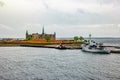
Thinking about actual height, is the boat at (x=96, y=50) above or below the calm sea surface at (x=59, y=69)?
above

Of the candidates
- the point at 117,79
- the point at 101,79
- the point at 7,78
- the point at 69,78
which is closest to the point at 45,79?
the point at 69,78

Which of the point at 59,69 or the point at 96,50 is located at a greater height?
the point at 96,50

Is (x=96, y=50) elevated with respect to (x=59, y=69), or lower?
elevated

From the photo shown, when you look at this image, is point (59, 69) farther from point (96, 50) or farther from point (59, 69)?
point (96, 50)

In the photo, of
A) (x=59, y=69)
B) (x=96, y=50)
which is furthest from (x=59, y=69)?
(x=96, y=50)

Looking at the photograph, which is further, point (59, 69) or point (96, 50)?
point (96, 50)

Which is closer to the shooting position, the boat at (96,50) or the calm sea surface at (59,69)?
the calm sea surface at (59,69)

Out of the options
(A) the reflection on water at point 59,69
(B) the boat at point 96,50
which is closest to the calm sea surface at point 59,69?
(A) the reflection on water at point 59,69

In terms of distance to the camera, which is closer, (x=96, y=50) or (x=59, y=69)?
(x=59, y=69)

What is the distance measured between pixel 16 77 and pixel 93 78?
1514 cm

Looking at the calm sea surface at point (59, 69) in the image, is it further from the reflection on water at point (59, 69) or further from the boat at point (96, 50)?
the boat at point (96, 50)

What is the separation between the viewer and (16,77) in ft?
132

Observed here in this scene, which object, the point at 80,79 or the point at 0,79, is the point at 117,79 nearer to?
the point at 80,79

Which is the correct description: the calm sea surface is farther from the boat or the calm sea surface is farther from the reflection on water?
the boat
